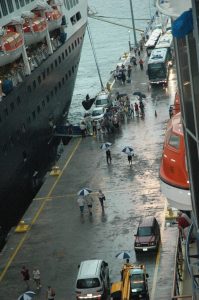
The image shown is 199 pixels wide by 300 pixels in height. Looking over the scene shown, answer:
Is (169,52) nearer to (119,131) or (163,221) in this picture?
(119,131)

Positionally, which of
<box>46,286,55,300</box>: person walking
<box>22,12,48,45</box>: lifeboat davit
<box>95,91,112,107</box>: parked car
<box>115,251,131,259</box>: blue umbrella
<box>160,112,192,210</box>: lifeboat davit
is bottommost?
<box>95,91,112,107</box>: parked car

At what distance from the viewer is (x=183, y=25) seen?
1570cm

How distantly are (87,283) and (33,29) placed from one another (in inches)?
994

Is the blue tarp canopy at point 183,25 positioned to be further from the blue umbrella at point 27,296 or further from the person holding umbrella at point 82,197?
the person holding umbrella at point 82,197

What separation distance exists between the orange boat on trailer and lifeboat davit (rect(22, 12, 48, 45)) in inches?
1115

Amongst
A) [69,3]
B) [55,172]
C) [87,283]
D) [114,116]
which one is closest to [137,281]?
[87,283]

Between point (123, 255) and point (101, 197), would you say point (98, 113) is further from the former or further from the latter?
point (123, 255)

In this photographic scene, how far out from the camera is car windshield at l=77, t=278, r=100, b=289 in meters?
31.6

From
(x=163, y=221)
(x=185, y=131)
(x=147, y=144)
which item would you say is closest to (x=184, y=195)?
(x=185, y=131)

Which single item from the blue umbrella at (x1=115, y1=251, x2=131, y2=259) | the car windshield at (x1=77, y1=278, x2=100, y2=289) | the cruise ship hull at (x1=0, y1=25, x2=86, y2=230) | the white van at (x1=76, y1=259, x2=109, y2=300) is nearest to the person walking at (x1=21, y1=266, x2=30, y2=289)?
the white van at (x1=76, y1=259, x2=109, y2=300)

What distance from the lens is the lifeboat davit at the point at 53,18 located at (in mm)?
58438

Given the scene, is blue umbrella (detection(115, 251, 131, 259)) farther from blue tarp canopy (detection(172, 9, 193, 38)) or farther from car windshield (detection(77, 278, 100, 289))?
blue tarp canopy (detection(172, 9, 193, 38))

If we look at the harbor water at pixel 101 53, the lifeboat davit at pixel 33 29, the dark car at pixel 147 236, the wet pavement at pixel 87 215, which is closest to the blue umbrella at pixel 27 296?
the wet pavement at pixel 87 215

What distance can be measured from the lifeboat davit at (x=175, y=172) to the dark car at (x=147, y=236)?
987 cm
